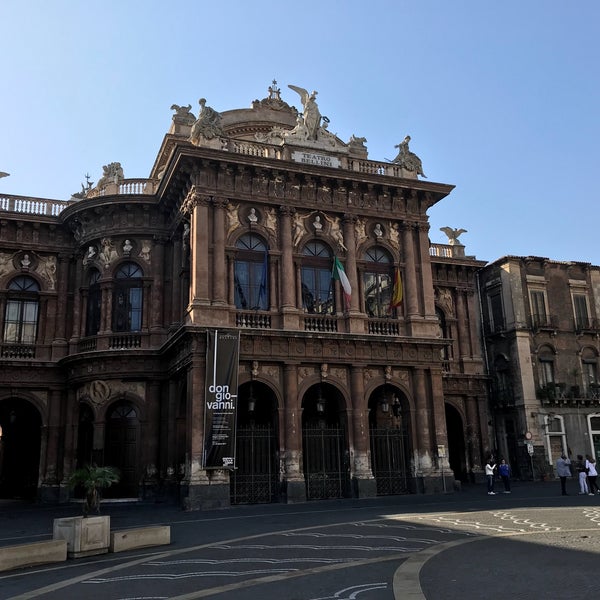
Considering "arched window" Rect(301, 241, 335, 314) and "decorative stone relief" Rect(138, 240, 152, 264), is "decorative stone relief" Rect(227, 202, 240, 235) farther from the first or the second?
"decorative stone relief" Rect(138, 240, 152, 264)

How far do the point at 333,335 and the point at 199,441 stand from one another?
596 centimetres

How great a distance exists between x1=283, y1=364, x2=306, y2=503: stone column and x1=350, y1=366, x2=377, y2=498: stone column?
2.06m

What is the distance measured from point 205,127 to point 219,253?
4.80m

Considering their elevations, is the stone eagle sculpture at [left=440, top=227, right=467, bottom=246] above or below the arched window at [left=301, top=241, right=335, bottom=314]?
above

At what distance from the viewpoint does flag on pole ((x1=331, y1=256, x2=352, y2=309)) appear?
24.2 metres

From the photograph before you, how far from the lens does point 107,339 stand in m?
26.5

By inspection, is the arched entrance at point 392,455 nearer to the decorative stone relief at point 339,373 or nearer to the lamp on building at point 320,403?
the lamp on building at point 320,403

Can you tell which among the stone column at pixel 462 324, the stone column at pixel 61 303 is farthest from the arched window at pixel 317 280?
the stone column at pixel 462 324

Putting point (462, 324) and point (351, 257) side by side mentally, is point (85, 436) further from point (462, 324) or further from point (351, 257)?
point (462, 324)

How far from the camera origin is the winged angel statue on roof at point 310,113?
85.6 ft

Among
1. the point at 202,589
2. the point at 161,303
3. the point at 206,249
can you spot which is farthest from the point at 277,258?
the point at 202,589

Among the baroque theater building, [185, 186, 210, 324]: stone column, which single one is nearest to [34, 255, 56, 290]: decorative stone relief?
the baroque theater building

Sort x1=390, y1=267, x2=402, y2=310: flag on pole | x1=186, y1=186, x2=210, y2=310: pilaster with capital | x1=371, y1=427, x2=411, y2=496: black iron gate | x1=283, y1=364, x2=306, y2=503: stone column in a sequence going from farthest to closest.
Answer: x1=390, y1=267, x2=402, y2=310: flag on pole < x1=371, y1=427, x2=411, y2=496: black iron gate < x1=186, y1=186, x2=210, y2=310: pilaster with capital < x1=283, y1=364, x2=306, y2=503: stone column

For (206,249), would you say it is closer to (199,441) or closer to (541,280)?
(199,441)
